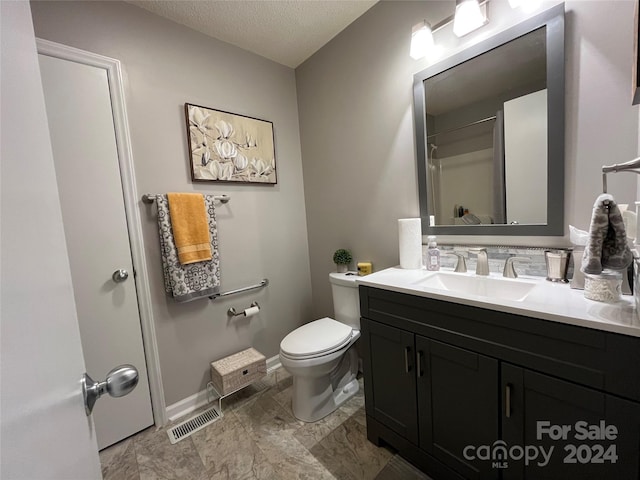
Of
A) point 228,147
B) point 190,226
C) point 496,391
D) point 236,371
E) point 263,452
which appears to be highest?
point 228,147

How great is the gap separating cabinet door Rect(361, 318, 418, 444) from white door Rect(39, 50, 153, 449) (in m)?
1.36

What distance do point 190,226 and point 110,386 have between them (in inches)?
50.7

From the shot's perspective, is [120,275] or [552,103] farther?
[120,275]

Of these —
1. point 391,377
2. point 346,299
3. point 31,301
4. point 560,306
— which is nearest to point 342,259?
point 346,299

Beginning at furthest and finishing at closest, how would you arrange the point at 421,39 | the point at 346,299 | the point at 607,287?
the point at 346,299
the point at 421,39
the point at 607,287

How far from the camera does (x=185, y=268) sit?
1665 mm

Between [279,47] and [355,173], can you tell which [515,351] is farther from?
[279,47]

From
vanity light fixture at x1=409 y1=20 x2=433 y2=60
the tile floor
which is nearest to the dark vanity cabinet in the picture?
the tile floor

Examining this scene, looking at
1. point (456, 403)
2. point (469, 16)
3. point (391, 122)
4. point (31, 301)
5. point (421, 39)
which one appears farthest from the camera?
point (391, 122)

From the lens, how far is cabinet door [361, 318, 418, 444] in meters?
1.22

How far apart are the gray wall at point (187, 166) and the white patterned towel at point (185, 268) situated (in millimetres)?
82

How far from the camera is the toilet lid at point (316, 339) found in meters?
1.52

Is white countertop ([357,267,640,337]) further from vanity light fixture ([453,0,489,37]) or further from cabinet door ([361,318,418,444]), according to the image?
vanity light fixture ([453,0,489,37])

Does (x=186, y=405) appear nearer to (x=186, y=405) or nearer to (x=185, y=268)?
(x=186, y=405)
